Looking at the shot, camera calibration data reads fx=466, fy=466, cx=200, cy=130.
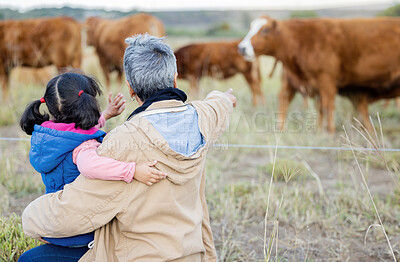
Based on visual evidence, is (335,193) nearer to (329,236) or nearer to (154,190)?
(329,236)

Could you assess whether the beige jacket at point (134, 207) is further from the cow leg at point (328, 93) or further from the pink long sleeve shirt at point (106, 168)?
the cow leg at point (328, 93)

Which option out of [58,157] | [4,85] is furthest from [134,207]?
[4,85]

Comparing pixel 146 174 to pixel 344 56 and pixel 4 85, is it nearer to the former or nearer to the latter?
pixel 344 56

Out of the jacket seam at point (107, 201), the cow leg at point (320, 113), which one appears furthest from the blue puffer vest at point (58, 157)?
the cow leg at point (320, 113)

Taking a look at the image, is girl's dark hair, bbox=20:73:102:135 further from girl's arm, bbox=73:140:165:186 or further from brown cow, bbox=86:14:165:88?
brown cow, bbox=86:14:165:88

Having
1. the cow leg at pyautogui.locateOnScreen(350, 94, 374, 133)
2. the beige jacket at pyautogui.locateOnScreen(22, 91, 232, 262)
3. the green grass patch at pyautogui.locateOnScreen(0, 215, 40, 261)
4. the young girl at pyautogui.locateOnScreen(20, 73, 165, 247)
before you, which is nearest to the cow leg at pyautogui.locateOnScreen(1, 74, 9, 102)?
the green grass patch at pyautogui.locateOnScreen(0, 215, 40, 261)

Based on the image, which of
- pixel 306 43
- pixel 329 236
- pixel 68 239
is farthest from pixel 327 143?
pixel 68 239

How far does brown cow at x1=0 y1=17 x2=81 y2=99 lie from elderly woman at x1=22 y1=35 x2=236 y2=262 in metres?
6.45

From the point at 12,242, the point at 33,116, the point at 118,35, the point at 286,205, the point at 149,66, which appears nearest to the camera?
the point at 149,66

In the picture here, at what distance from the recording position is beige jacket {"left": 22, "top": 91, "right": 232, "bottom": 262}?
1.85 m

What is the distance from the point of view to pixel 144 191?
6.15ft

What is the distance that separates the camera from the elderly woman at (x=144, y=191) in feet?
6.07

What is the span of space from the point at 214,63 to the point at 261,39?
3.32 m

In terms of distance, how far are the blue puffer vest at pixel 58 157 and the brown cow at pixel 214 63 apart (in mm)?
7735
